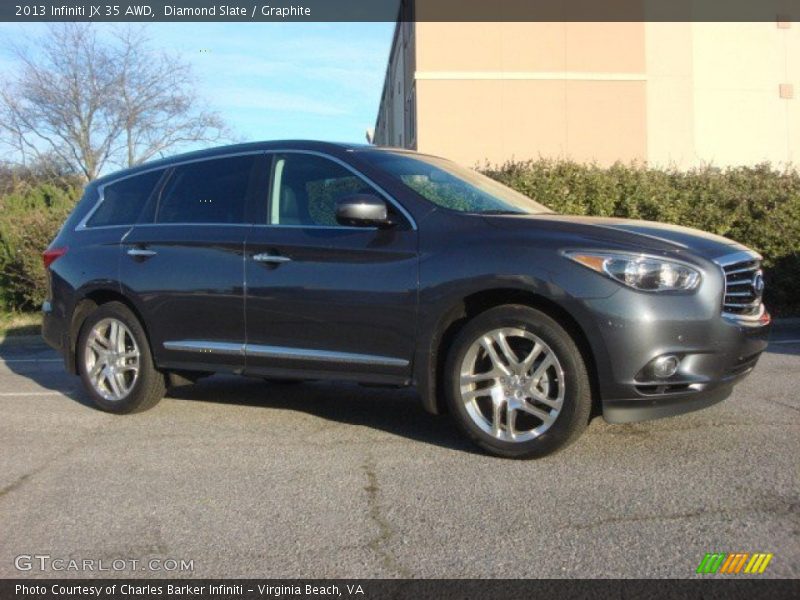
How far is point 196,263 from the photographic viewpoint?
5582mm

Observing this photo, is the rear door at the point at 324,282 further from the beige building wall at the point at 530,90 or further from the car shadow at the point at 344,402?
the beige building wall at the point at 530,90

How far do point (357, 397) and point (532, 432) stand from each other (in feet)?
7.97

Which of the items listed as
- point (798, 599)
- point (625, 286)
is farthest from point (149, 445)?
point (798, 599)

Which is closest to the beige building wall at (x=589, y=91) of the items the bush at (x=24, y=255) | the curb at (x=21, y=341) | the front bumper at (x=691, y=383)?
the bush at (x=24, y=255)

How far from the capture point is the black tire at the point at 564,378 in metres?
4.29

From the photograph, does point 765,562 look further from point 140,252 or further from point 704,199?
point 704,199

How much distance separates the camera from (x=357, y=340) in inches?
192

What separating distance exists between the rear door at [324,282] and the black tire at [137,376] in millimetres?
991

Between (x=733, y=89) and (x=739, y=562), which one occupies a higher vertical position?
(x=733, y=89)

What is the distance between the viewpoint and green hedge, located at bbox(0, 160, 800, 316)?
1136 centimetres

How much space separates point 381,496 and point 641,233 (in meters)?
1.94

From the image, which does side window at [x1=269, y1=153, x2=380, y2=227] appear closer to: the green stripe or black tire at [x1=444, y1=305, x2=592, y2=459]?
black tire at [x1=444, y1=305, x2=592, y2=459]

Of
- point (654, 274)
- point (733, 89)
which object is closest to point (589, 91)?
point (733, 89)
